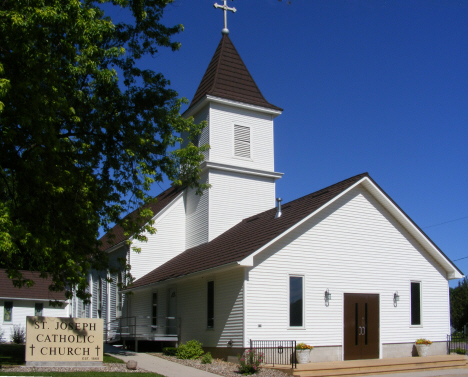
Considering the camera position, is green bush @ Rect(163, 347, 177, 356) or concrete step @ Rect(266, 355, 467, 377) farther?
green bush @ Rect(163, 347, 177, 356)

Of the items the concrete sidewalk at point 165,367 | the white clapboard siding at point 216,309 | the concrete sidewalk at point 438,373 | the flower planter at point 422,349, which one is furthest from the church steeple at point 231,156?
the concrete sidewalk at point 438,373

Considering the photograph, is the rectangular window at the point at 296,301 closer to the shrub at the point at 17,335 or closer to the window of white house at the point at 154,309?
the window of white house at the point at 154,309

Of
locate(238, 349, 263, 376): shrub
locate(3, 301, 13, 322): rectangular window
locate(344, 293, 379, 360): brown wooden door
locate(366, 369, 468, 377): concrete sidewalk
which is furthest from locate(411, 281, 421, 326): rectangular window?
locate(3, 301, 13, 322): rectangular window

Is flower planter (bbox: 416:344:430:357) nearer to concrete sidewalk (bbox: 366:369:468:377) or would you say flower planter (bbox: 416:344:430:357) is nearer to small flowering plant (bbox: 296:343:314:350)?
Answer: concrete sidewalk (bbox: 366:369:468:377)

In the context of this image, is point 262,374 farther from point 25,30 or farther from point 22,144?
point 25,30

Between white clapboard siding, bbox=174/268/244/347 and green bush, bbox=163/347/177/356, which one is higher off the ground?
white clapboard siding, bbox=174/268/244/347

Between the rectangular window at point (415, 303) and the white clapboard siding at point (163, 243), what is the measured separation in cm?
1216

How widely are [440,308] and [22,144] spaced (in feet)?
58.2

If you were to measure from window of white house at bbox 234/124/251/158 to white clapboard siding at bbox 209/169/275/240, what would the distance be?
1227mm

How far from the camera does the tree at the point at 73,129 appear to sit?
45.6 feet

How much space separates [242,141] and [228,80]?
382cm

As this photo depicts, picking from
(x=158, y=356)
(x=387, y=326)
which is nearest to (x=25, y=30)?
(x=158, y=356)

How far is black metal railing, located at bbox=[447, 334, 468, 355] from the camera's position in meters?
22.7

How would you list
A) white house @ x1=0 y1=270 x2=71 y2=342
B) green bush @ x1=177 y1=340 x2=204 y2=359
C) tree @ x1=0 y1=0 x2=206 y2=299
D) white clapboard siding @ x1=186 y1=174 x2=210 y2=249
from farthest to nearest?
white house @ x1=0 y1=270 x2=71 y2=342, white clapboard siding @ x1=186 y1=174 x2=210 y2=249, green bush @ x1=177 y1=340 x2=204 y2=359, tree @ x1=0 y1=0 x2=206 y2=299
